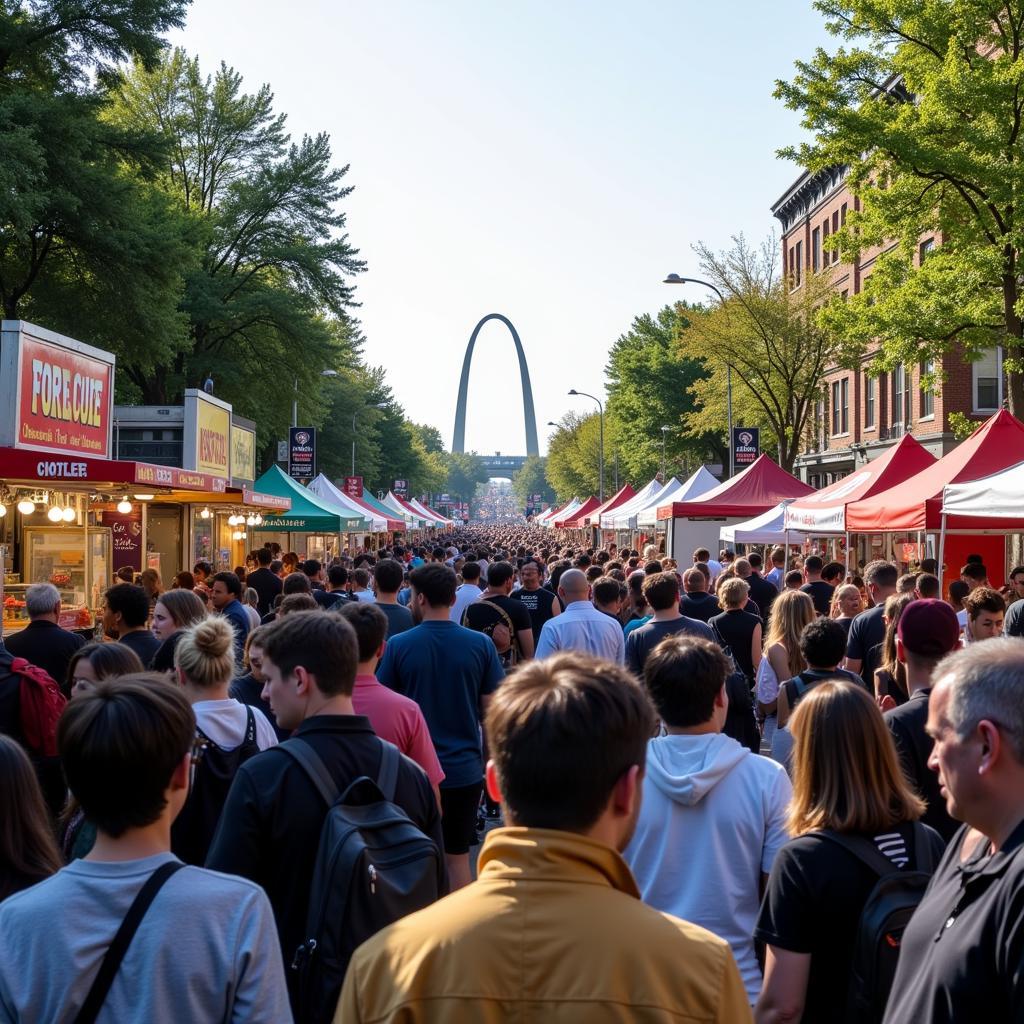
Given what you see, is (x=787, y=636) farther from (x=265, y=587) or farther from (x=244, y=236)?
(x=244, y=236)

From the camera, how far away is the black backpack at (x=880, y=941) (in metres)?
2.95

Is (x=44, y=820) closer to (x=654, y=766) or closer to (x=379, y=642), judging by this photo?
(x=654, y=766)

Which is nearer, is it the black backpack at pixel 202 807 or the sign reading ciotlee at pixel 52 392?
the black backpack at pixel 202 807

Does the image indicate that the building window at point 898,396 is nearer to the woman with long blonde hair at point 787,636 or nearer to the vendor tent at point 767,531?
the vendor tent at point 767,531

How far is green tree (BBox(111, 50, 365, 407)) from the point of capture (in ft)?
136

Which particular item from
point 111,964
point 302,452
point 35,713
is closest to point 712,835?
point 111,964

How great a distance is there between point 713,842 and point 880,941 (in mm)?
960

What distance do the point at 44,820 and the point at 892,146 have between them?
21714 millimetres

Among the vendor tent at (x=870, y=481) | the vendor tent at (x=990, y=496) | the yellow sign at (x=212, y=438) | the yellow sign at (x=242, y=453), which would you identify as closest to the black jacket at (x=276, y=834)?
the vendor tent at (x=990, y=496)

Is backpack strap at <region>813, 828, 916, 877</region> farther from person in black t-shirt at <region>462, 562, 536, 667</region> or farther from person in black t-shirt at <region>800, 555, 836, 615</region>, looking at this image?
person in black t-shirt at <region>800, 555, 836, 615</region>

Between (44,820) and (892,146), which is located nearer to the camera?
(44,820)

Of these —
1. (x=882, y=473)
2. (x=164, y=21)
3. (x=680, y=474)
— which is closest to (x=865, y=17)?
(x=882, y=473)

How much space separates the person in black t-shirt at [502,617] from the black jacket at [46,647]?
353 centimetres

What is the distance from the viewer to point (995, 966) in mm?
2289
